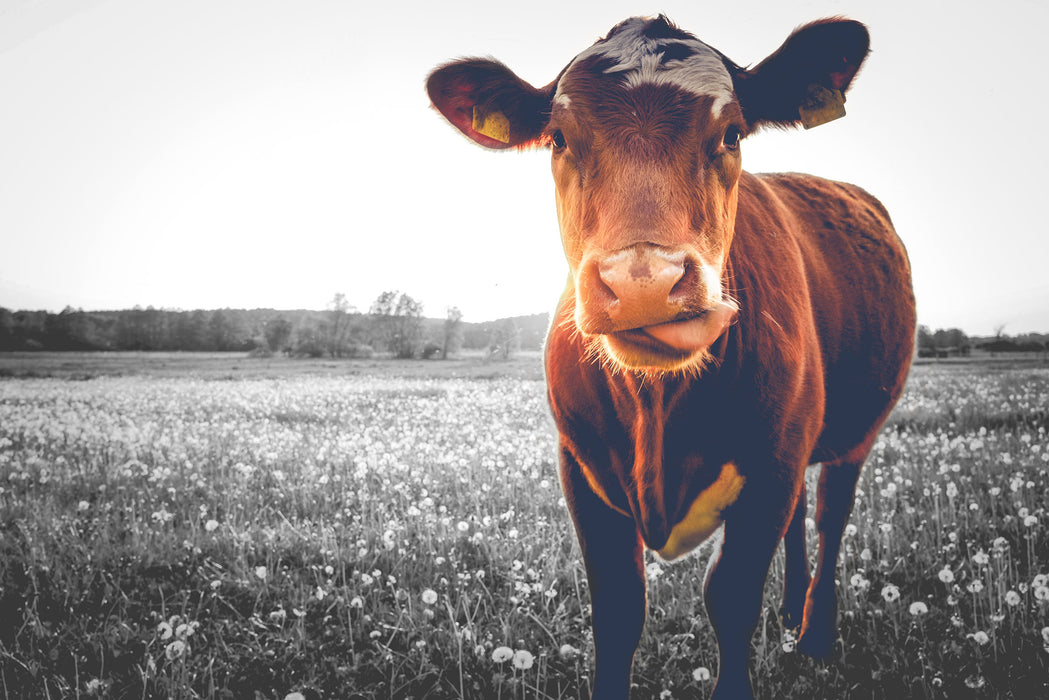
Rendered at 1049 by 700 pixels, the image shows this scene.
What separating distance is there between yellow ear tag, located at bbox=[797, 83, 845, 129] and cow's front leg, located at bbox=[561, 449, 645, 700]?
195cm

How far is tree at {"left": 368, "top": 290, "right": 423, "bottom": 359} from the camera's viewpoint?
5067cm

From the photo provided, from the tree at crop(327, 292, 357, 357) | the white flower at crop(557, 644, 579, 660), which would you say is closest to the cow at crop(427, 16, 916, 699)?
the white flower at crop(557, 644, 579, 660)

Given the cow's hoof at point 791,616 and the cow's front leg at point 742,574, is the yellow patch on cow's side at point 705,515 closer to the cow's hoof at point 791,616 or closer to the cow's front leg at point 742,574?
the cow's front leg at point 742,574

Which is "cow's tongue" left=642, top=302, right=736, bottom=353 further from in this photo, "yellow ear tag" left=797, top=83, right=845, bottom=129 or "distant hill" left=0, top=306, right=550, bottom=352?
"distant hill" left=0, top=306, right=550, bottom=352

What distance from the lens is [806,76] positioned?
2430 millimetres

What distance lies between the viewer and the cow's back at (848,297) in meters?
3.16

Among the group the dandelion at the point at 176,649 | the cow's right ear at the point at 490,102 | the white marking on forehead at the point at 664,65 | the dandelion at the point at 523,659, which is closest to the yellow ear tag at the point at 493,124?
the cow's right ear at the point at 490,102

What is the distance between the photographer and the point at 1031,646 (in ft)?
9.30

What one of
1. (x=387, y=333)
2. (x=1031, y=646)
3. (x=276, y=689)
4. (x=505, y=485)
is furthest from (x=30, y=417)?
(x=387, y=333)

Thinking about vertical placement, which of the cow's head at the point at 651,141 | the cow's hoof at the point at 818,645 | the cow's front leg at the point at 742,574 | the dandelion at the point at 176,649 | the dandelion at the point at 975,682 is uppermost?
the cow's head at the point at 651,141

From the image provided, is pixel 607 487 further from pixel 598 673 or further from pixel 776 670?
pixel 776 670

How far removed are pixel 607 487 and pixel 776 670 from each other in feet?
5.03

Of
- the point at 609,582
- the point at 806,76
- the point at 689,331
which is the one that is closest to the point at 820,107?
the point at 806,76

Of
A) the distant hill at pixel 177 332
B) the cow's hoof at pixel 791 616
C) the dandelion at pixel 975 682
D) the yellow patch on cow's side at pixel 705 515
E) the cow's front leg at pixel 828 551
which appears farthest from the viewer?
the distant hill at pixel 177 332
